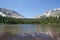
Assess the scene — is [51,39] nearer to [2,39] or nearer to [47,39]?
[47,39]

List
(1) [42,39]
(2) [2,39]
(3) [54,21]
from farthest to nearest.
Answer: (3) [54,21] < (1) [42,39] < (2) [2,39]

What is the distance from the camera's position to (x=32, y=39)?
11.9 m

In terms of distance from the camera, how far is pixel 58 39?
12625mm

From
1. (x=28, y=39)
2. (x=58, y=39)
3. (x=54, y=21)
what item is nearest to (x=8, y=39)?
(x=28, y=39)

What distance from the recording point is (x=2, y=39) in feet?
37.0

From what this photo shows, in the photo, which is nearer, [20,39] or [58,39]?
[20,39]

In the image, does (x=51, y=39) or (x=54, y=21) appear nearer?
(x=51, y=39)

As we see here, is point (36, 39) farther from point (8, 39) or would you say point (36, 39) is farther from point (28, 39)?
point (8, 39)

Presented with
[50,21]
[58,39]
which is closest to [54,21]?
[50,21]

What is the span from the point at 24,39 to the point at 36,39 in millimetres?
911

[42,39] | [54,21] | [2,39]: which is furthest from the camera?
[54,21]

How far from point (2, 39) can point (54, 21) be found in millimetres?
118215

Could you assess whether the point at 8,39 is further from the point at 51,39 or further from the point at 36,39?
the point at 51,39

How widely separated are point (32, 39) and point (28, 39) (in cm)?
34
